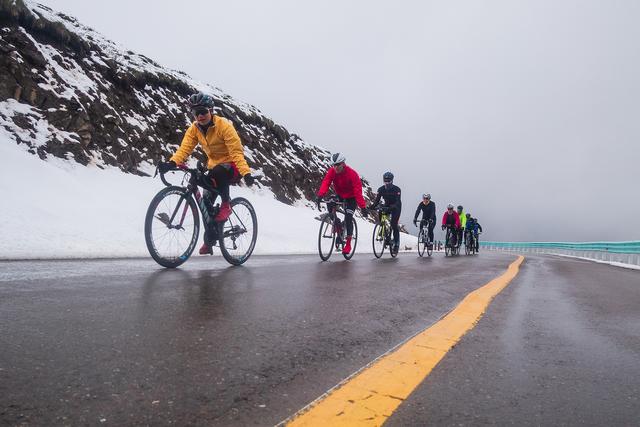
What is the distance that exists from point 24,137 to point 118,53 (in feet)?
46.3

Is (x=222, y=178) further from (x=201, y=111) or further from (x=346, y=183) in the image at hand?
(x=346, y=183)

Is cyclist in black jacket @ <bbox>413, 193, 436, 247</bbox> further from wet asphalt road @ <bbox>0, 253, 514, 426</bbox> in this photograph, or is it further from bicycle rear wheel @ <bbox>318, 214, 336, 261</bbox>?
wet asphalt road @ <bbox>0, 253, 514, 426</bbox>

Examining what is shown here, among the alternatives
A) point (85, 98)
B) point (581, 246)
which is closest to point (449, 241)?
point (581, 246)

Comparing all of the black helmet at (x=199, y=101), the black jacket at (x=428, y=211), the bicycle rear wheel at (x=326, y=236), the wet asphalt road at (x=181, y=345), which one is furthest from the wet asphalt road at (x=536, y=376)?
the black jacket at (x=428, y=211)

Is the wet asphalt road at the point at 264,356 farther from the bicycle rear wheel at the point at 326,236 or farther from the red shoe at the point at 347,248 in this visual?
the red shoe at the point at 347,248

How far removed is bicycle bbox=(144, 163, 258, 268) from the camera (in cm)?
522

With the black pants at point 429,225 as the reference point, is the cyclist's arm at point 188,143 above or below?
above

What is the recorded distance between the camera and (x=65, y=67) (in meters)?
20.5

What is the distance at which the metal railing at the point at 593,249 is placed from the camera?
49.7 ft

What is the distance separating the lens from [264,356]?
1843mm

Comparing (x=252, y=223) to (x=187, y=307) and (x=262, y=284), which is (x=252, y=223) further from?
(x=187, y=307)

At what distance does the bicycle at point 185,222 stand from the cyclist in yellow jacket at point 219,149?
0.12 meters

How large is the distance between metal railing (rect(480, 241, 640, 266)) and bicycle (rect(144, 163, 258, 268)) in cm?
1367

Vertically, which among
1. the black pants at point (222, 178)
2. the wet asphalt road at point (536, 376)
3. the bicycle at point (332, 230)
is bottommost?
the wet asphalt road at point (536, 376)
